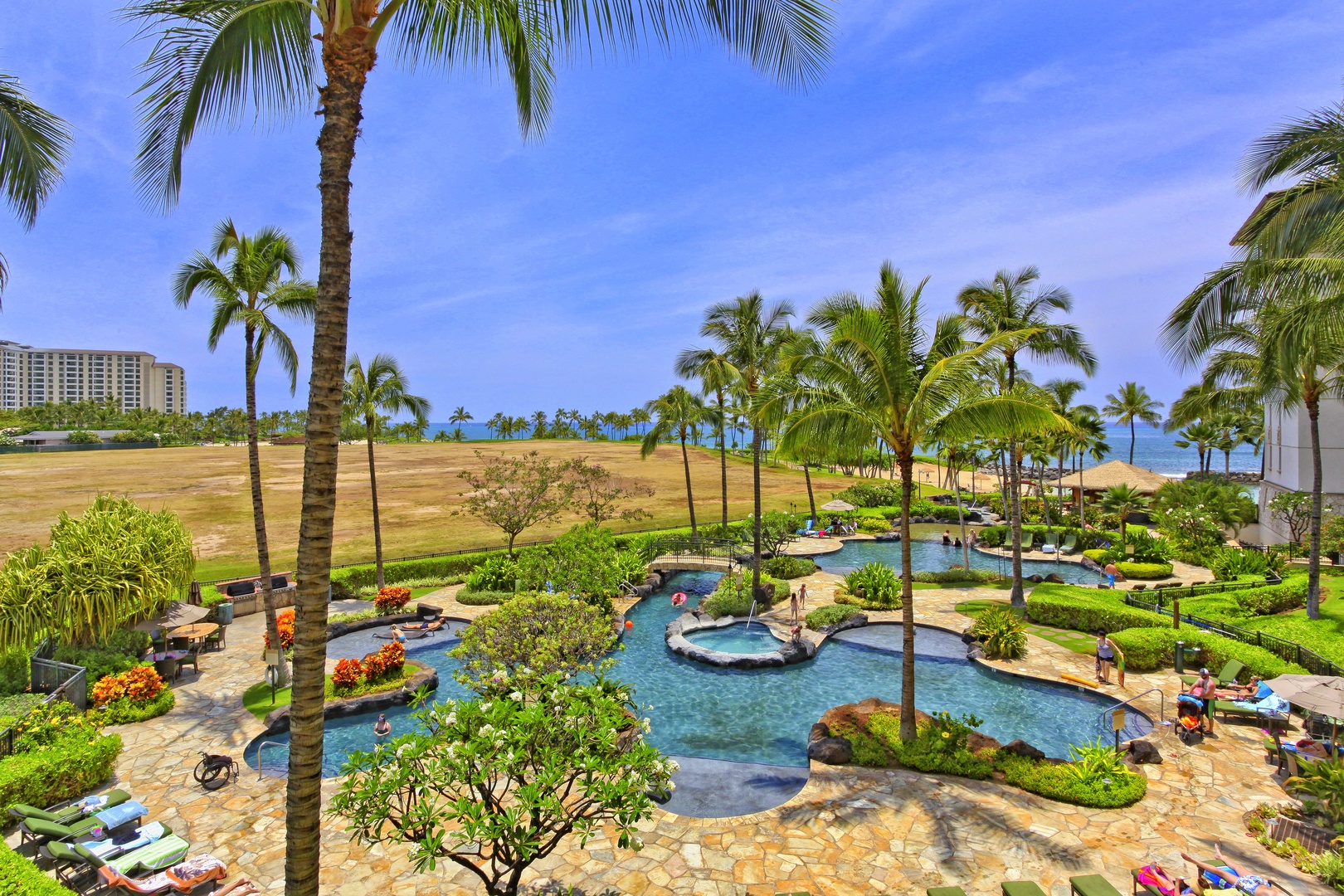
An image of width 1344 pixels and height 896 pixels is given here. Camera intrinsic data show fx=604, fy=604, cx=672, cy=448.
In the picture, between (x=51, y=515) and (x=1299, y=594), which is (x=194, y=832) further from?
(x=51, y=515)

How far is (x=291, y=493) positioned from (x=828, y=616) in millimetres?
52471

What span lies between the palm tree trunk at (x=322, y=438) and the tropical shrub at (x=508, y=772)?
64cm

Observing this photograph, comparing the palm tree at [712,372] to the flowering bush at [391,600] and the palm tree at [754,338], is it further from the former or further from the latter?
the flowering bush at [391,600]

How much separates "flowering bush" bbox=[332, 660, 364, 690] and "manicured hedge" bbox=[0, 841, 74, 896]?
25.9 feet

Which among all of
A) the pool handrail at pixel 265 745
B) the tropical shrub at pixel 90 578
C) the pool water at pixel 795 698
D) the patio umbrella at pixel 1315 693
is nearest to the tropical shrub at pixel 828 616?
the pool water at pixel 795 698

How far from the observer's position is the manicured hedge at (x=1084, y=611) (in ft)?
60.0

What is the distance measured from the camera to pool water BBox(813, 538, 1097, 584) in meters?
29.4

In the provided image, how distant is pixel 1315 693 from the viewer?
10383 millimetres

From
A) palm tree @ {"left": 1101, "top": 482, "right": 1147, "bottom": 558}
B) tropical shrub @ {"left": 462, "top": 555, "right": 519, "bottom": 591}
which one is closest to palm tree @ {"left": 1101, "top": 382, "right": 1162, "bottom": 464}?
palm tree @ {"left": 1101, "top": 482, "right": 1147, "bottom": 558}

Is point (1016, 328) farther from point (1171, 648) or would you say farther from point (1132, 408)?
point (1132, 408)

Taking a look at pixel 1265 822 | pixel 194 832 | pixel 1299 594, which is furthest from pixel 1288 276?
pixel 194 832

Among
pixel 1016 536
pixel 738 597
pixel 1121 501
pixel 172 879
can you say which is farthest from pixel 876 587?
pixel 1121 501

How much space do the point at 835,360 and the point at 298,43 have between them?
31.9 feet

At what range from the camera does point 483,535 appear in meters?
40.2
